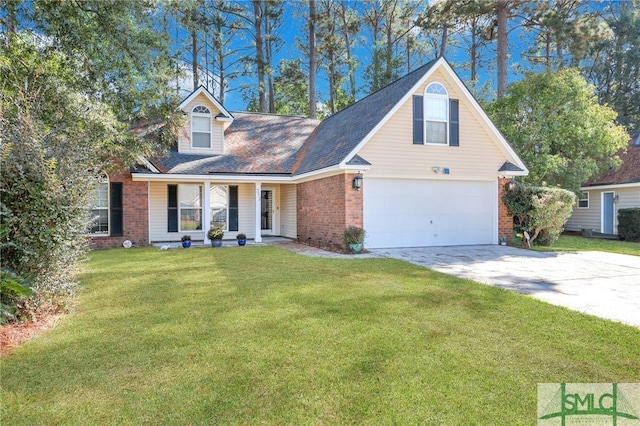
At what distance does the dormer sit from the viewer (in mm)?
15219

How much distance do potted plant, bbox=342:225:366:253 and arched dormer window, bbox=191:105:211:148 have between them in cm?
767

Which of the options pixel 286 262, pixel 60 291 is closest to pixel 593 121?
pixel 286 262

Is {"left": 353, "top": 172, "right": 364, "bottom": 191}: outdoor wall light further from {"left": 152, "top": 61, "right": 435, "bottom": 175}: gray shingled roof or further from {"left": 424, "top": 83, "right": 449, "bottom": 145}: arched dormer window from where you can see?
{"left": 424, "top": 83, "right": 449, "bottom": 145}: arched dormer window

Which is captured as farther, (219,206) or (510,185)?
(219,206)

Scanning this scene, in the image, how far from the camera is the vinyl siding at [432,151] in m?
12.2

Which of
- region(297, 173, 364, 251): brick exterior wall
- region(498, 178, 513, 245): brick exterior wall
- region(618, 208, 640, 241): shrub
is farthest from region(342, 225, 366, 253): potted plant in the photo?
region(618, 208, 640, 241): shrub

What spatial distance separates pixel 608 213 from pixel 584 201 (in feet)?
4.58

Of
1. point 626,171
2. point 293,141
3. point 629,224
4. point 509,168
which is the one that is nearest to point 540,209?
point 509,168

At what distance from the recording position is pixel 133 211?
13.6 metres

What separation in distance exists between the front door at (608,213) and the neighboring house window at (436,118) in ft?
36.4

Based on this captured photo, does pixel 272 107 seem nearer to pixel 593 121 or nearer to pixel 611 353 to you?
pixel 593 121

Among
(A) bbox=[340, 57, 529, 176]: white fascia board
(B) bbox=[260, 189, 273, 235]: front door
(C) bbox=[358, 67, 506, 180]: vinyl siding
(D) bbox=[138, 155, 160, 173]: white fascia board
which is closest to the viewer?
(A) bbox=[340, 57, 529, 176]: white fascia board

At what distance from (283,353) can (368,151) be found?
900 cm

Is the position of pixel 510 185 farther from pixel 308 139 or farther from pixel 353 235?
pixel 308 139
